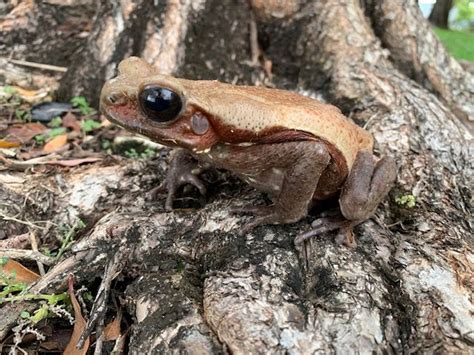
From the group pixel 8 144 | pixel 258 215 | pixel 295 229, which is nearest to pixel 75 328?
pixel 258 215

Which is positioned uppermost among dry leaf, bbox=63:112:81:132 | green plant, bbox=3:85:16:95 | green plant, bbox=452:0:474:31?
dry leaf, bbox=63:112:81:132

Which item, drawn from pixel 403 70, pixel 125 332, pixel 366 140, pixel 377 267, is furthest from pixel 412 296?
pixel 403 70

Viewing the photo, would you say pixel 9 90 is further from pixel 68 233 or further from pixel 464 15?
pixel 464 15

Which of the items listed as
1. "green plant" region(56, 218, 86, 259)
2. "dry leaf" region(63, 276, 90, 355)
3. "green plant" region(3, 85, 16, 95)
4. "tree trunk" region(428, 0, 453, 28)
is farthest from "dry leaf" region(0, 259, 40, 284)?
"tree trunk" region(428, 0, 453, 28)

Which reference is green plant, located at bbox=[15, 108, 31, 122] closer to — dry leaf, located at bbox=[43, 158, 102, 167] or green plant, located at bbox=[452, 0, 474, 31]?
dry leaf, located at bbox=[43, 158, 102, 167]

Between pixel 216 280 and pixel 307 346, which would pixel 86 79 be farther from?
pixel 307 346

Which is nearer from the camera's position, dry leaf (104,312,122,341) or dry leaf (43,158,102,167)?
dry leaf (104,312,122,341)
